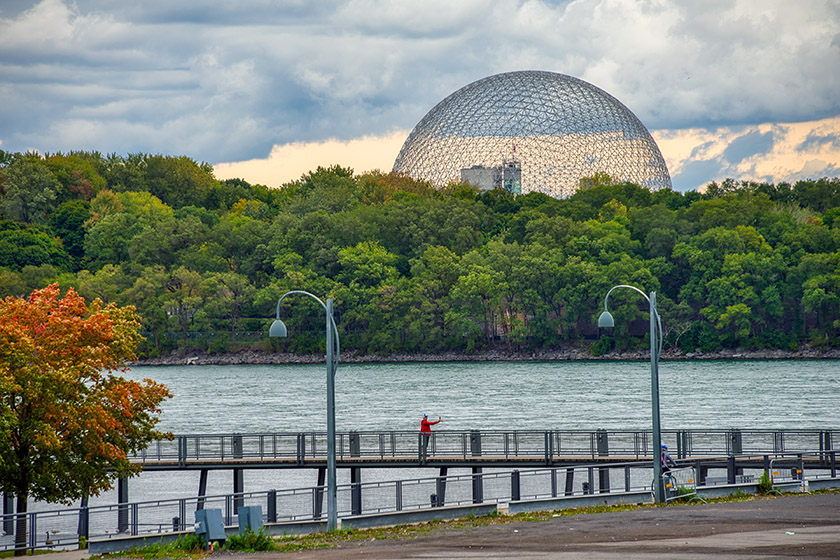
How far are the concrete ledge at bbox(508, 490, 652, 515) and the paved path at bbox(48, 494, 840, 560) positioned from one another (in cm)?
199

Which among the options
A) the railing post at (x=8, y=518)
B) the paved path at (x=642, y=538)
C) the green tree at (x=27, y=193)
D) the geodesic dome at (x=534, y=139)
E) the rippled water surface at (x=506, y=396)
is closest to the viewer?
the paved path at (x=642, y=538)

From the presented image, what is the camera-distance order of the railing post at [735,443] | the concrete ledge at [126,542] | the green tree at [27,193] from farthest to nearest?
the green tree at [27,193] < the railing post at [735,443] < the concrete ledge at [126,542]

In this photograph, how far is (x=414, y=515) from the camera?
30.3m

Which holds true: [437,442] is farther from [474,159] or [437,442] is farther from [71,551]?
[474,159]

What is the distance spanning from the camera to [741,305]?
383ft

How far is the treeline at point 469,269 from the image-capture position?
395 feet

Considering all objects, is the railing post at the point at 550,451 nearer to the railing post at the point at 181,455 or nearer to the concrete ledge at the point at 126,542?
the railing post at the point at 181,455

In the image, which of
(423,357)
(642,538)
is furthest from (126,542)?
(423,357)

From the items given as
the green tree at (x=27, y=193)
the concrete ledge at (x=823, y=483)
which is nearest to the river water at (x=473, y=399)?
the concrete ledge at (x=823, y=483)

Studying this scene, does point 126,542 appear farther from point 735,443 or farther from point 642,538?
point 735,443

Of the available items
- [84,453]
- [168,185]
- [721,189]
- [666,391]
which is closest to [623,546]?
[84,453]

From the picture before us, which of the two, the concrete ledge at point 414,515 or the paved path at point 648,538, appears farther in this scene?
the concrete ledge at point 414,515

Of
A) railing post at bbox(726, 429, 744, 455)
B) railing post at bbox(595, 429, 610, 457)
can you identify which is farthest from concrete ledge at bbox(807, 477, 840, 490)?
railing post at bbox(595, 429, 610, 457)

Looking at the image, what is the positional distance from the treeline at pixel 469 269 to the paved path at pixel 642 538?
89720 millimetres
